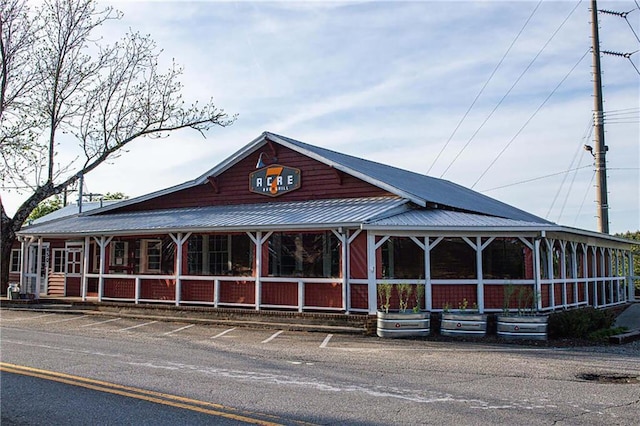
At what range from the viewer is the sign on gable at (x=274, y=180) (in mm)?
20500

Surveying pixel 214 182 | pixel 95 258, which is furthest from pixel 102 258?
pixel 214 182

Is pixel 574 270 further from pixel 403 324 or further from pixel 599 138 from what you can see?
pixel 599 138

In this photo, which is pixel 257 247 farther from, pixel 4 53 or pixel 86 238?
pixel 4 53

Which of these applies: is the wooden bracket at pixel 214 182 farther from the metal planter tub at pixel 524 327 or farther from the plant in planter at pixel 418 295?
the metal planter tub at pixel 524 327

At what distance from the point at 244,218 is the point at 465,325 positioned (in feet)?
24.4

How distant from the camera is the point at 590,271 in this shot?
21.0 meters

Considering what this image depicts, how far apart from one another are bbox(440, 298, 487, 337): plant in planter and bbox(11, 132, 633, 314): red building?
1260 millimetres

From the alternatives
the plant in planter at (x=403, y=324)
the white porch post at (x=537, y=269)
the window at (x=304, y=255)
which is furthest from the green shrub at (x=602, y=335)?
the window at (x=304, y=255)

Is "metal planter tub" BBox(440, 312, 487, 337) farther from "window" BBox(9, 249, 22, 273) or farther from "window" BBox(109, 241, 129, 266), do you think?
"window" BBox(9, 249, 22, 273)

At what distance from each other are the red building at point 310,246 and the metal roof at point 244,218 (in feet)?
0.21

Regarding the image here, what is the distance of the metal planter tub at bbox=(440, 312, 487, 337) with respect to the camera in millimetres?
14234

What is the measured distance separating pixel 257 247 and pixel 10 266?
17414 millimetres

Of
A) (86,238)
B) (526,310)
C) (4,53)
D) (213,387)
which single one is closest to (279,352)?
(213,387)

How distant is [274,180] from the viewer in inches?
821
